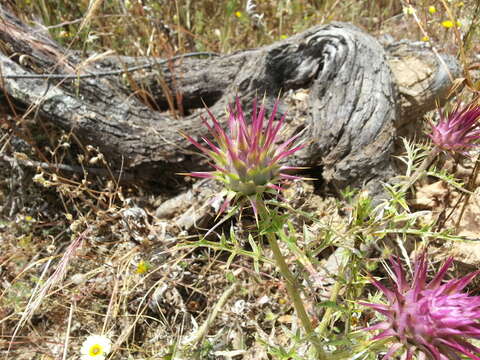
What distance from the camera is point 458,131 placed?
2.06 metres

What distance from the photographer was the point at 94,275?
2.87 m

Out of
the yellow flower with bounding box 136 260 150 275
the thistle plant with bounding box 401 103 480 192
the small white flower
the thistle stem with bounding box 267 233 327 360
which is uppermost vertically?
the thistle plant with bounding box 401 103 480 192

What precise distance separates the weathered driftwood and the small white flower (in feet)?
4.54

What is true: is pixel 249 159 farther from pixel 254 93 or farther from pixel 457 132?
pixel 254 93

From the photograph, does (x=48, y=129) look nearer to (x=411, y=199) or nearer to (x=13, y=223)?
(x=13, y=223)

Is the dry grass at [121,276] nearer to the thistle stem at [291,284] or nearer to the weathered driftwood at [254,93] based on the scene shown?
the thistle stem at [291,284]

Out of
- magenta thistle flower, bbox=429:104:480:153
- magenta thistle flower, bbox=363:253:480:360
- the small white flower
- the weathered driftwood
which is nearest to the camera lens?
magenta thistle flower, bbox=363:253:480:360

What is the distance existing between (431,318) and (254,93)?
2.37m

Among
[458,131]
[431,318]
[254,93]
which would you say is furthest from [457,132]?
[254,93]

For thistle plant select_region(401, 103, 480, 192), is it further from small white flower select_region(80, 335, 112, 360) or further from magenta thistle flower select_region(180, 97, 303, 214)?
small white flower select_region(80, 335, 112, 360)

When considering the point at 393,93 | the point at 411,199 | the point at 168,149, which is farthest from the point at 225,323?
the point at 393,93

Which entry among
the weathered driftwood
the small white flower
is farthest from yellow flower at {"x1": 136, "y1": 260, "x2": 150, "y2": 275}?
the weathered driftwood

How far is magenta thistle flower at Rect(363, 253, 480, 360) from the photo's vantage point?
1335 mm

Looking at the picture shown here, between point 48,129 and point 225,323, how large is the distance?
228 centimetres
